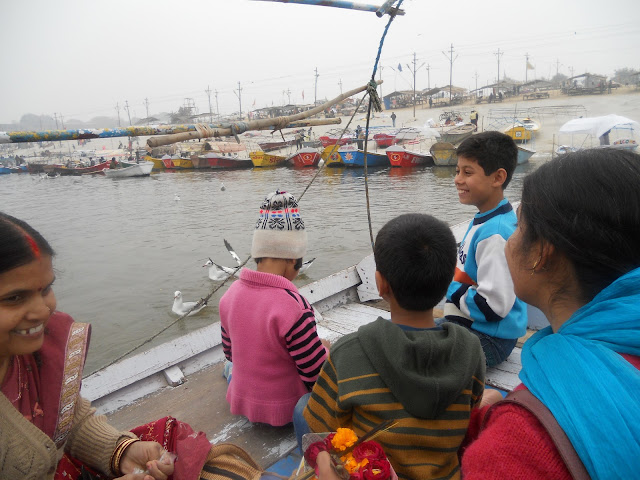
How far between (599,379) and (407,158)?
26.0 m

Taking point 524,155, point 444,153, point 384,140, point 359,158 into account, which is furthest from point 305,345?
point 384,140

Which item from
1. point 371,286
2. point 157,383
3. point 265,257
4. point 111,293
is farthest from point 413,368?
point 111,293

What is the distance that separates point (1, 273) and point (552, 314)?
148 cm

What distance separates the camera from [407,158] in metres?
25.8

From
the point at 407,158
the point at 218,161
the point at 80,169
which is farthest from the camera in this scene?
the point at 80,169

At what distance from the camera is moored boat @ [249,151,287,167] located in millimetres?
32312

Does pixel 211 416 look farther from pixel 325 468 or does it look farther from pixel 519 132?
pixel 519 132

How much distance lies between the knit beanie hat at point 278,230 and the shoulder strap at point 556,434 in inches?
54.0

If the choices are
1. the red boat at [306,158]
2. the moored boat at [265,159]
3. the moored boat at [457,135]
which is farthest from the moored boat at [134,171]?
the moored boat at [457,135]

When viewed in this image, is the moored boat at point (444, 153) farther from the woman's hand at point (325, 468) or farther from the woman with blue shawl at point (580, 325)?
the woman's hand at point (325, 468)

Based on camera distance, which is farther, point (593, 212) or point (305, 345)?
point (305, 345)

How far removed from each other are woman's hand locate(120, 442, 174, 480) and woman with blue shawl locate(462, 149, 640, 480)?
118 cm

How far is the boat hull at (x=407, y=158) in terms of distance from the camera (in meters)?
25.7

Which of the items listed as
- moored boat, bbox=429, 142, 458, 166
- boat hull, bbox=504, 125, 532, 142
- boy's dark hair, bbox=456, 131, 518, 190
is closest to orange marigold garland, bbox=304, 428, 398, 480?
boy's dark hair, bbox=456, 131, 518, 190
